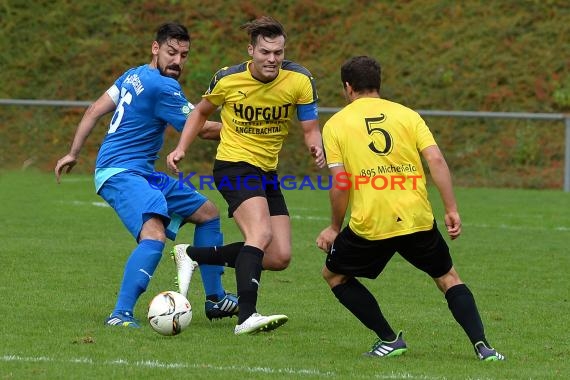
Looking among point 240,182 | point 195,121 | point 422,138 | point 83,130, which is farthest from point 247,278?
point 83,130

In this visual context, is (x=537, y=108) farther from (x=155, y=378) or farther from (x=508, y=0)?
(x=155, y=378)

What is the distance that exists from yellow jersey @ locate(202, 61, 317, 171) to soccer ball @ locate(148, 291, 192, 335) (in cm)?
115

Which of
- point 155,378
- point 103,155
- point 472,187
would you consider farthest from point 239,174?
point 472,187

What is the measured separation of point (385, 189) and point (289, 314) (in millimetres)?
2161

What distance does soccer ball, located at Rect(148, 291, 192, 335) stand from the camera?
7145 mm

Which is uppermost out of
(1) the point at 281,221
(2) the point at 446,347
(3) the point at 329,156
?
(3) the point at 329,156

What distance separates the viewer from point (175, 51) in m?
8.20

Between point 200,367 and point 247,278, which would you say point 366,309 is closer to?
point 247,278

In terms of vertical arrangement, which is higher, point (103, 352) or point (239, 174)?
point (239, 174)

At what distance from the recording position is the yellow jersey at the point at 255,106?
780 centimetres

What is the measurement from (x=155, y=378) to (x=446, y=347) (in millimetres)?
2011

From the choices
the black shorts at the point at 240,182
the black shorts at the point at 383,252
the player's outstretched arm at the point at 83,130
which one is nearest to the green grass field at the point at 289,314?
the black shorts at the point at 383,252

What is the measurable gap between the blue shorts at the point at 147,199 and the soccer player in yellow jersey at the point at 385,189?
64.3 inches

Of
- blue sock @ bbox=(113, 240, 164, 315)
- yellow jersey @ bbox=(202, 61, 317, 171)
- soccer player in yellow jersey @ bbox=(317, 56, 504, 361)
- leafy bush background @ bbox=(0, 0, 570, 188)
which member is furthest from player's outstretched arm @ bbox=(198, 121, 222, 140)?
leafy bush background @ bbox=(0, 0, 570, 188)
